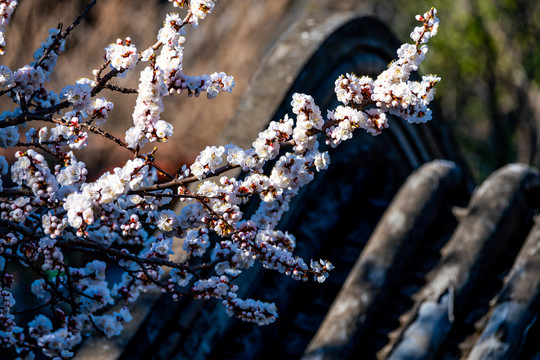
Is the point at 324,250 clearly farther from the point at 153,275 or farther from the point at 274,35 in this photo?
the point at 274,35

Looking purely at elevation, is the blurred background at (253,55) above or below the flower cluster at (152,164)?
above

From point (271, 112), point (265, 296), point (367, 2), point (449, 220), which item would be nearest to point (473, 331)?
point (449, 220)

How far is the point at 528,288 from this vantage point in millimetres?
3211

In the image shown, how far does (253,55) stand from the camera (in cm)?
1263

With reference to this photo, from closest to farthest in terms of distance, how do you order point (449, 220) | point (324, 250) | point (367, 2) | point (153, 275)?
1. point (153, 275)
2. point (449, 220)
3. point (324, 250)
4. point (367, 2)

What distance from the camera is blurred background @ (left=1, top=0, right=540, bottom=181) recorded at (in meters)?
8.69

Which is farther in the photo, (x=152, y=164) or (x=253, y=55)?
(x=253, y=55)

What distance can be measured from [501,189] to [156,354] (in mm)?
2235

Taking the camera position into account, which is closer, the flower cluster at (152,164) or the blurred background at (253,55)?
the flower cluster at (152,164)

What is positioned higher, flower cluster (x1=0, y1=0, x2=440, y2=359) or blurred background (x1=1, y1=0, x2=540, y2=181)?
blurred background (x1=1, y1=0, x2=540, y2=181)

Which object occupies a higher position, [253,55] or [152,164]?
[253,55]

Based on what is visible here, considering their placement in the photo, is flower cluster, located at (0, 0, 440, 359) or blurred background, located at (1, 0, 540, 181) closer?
flower cluster, located at (0, 0, 440, 359)

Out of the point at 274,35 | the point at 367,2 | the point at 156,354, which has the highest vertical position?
the point at 367,2

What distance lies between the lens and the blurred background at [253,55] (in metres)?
8.69
